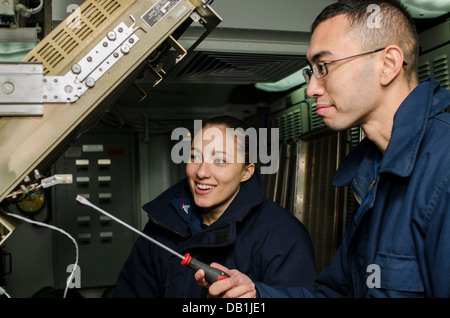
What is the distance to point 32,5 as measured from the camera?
1.70 meters

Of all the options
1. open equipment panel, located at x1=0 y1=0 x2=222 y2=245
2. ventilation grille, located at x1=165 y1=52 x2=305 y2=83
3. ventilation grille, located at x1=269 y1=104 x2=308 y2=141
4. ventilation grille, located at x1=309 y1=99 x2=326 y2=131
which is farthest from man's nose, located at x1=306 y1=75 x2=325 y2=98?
ventilation grille, located at x1=269 y1=104 x2=308 y2=141

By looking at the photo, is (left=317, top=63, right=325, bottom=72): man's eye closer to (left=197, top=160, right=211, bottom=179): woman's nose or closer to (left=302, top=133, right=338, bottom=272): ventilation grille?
(left=197, top=160, right=211, bottom=179): woman's nose

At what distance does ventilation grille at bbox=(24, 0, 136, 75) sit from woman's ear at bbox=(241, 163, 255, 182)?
107 cm

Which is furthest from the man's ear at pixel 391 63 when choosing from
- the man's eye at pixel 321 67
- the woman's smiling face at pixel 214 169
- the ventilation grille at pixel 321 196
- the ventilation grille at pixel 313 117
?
the ventilation grille at pixel 313 117

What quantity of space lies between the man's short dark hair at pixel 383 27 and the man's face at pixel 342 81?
31 millimetres

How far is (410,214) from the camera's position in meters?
1.02

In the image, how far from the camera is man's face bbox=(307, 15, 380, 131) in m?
1.21

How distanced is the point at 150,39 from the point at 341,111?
0.71m

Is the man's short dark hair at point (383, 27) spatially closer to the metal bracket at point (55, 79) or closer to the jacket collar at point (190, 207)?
the metal bracket at point (55, 79)

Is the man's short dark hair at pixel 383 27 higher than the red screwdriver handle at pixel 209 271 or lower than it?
higher

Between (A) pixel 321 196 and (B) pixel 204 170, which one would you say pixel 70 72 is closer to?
(B) pixel 204 170

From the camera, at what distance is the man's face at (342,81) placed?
121 centimetres

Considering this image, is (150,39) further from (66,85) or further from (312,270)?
(312,270)
